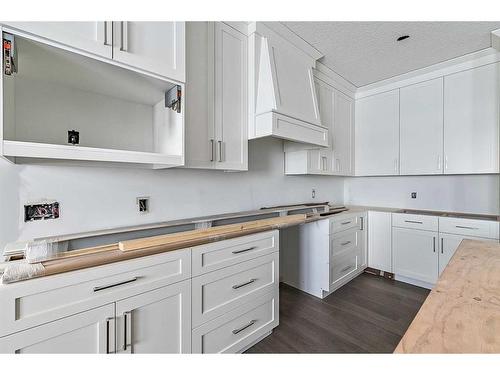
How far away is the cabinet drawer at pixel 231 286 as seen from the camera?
1367 mm

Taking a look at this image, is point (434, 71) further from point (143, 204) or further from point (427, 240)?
point (143, 204)

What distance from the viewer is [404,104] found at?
10.1ft

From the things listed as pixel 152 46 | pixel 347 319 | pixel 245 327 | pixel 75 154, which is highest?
pixel 152 46

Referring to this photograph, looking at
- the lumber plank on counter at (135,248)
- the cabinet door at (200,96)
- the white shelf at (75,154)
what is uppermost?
the cabinet door at (200,96)

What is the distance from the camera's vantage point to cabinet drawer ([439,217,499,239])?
2.34 metres

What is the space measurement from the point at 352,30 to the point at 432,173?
194cm

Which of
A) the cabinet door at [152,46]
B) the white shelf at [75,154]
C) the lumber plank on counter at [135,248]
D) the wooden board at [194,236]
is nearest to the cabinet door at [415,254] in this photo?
the wooden board at [194,236]

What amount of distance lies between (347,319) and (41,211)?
237 centimetres

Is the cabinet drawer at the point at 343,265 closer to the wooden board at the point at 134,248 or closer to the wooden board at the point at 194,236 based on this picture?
the wooden board at the point at 194,236

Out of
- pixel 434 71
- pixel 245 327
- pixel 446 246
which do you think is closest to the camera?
pixel 245 327

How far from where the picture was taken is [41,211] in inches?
50.0

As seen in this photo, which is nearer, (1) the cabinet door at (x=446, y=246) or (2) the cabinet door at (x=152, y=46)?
(2) the cabinet door at (x=152, y=46)

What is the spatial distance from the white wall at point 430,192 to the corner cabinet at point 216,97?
2554mm

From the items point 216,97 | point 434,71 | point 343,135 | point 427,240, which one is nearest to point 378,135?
point 343,135
